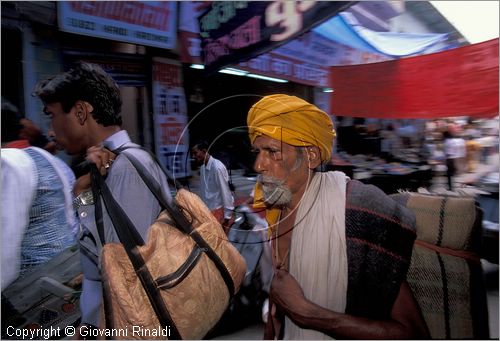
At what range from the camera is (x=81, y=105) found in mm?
1854

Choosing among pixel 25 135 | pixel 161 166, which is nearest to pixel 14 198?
pixel 25 135

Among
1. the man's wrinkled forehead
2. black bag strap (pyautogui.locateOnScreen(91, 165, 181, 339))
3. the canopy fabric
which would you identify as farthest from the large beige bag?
the canopy fabric

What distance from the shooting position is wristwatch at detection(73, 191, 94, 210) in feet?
5.98

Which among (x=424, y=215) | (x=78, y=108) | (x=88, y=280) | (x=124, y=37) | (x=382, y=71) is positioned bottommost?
(x=88, y=280)

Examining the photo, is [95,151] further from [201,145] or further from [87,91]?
[201,145]

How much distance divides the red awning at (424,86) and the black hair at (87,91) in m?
1.00

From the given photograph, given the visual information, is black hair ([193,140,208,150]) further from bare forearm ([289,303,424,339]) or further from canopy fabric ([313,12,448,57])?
bare forearm ([289,303,424,339])

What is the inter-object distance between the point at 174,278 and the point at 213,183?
1.46 ft

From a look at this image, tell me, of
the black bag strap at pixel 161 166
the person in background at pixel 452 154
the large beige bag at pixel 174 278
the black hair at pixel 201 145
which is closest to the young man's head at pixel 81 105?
Answer: the black bag strap at pixel 161 166

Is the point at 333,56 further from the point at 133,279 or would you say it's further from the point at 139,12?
the point at 133,279

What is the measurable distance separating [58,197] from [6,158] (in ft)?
0.93

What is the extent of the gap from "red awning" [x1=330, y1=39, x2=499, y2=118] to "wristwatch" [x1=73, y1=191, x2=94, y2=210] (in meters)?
1.15

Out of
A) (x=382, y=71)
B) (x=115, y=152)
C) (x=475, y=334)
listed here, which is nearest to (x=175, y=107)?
(x=115, y=152)

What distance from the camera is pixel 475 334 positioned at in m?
1.87
